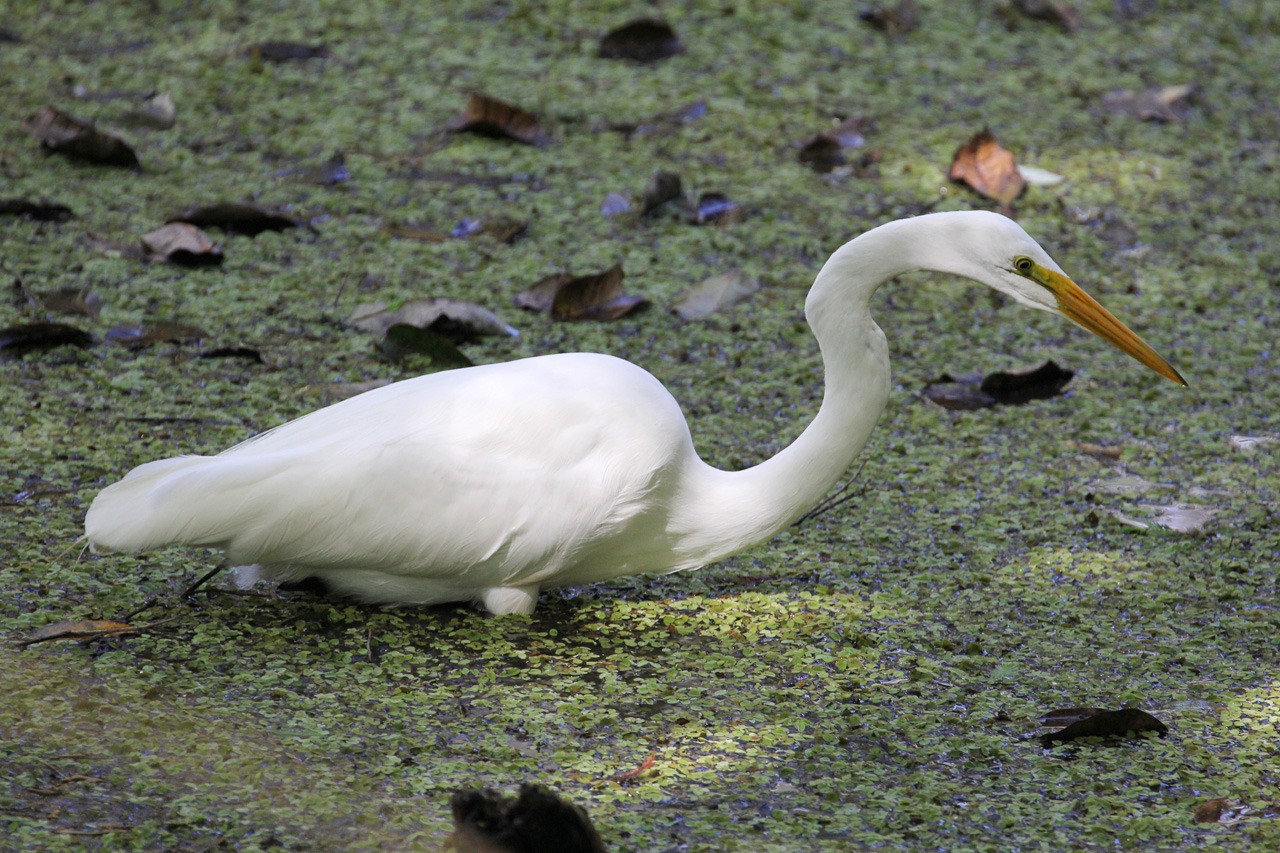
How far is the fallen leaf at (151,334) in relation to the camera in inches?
120

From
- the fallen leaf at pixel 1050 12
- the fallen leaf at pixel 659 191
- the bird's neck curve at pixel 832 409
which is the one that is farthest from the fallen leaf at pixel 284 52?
the bird's neck curve at pixel 832 409

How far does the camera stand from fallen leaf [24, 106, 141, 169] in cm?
380

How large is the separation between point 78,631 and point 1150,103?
3.70 metres

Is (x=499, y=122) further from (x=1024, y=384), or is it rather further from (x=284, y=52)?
(x=1024, y=384)

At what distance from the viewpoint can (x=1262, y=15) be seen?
5270 mm

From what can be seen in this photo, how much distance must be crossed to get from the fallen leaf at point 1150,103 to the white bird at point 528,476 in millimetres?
2483

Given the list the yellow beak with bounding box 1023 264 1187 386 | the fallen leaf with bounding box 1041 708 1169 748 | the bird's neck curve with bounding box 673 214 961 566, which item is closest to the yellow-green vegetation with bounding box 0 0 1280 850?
the fallen leaf with bounding box 1041 708 1169 748

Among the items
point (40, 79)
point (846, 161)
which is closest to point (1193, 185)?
point (846, 161)

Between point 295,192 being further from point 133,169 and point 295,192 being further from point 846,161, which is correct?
point 846,161

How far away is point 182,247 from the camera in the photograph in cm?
336

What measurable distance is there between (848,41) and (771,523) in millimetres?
2952

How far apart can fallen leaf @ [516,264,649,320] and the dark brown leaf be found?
804mm

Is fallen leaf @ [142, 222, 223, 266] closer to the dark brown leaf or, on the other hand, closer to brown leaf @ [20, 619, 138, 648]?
brown leaf @ [20, 619, 138, 648]

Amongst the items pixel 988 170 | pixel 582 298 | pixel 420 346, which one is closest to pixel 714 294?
pixel 582 298
